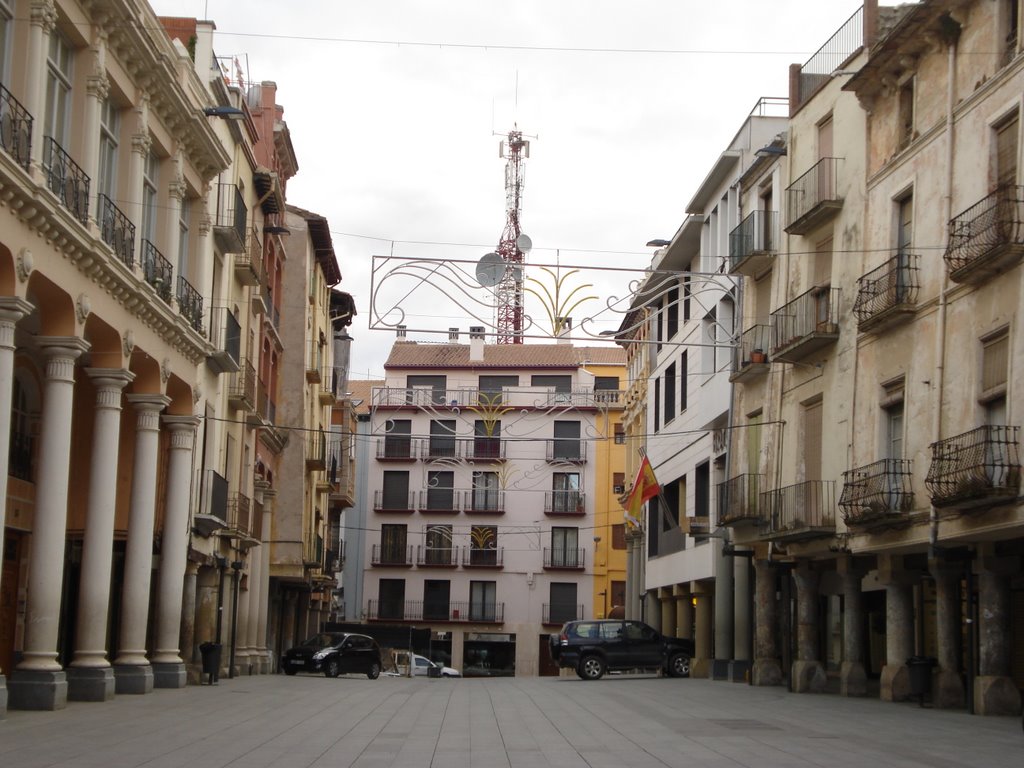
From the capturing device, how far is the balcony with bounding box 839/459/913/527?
25.5 m

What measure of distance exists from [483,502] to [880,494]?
56.1 metres

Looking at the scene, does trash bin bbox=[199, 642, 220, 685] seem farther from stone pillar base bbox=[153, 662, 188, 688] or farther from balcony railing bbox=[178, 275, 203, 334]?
balcony railing bbox=[178, 275, 203, 334]

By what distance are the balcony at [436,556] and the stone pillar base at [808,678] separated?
49.7 meters

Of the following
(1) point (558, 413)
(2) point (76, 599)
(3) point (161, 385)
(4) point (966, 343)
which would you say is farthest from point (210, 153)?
(1) point (558, 413)

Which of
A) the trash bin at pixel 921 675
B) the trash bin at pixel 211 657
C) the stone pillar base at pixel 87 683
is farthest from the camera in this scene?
the trash bin at pixel 211 657

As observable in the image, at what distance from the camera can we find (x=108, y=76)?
24156 millimetres

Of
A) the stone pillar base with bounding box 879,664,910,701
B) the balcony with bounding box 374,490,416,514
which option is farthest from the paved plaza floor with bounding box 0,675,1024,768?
the balcony with bounding box 374,490,416,514

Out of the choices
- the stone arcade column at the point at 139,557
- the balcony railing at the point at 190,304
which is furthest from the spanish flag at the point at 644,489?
the stone arcade column at the point at 139,557

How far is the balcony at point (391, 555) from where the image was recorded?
80.8 metres

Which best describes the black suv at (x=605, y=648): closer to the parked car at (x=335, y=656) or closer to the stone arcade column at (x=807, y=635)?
→ the parked car at (x=335, y=656)

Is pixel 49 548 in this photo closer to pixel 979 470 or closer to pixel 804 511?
pixel 979 470

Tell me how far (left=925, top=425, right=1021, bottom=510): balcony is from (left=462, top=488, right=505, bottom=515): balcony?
5826 cm

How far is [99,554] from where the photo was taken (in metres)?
24.8

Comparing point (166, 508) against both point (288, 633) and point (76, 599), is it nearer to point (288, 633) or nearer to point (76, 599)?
point (76, 599)
